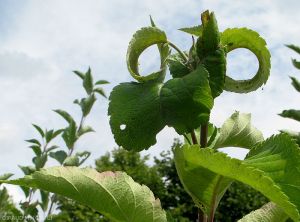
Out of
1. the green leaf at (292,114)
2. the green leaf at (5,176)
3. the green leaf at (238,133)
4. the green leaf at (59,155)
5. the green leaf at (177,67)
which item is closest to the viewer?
the green leaf at (177,67)

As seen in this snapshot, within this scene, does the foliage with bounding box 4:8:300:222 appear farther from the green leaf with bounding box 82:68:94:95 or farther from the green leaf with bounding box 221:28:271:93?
the green leaf with bounding box 82:68:94:95

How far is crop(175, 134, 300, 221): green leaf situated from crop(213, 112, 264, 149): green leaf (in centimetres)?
22

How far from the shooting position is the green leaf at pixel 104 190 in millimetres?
1072

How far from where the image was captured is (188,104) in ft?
3.45

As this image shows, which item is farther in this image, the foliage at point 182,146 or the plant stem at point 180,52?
the plant stem at point 180,52

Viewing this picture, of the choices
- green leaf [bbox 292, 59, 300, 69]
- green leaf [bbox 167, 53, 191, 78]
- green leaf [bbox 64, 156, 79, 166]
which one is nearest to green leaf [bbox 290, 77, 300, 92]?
green leaf [bbox 292, 59, 300, 69]

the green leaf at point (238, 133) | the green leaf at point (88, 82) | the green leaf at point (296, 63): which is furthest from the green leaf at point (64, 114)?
the green leaf at point (238, 133)

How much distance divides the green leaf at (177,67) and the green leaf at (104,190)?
242 mm

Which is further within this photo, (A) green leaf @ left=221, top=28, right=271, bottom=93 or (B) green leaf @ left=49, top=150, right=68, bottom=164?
(B) green leaf @ left=49, top=150, right=68, bottom=164

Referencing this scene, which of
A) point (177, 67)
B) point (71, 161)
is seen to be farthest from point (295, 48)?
point (177, 67)

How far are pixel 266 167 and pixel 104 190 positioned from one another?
33 centimetres

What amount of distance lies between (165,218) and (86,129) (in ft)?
14.3

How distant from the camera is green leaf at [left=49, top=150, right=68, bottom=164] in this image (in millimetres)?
5223

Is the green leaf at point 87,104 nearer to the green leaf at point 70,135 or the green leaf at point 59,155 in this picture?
the green leaf at point 70,135
